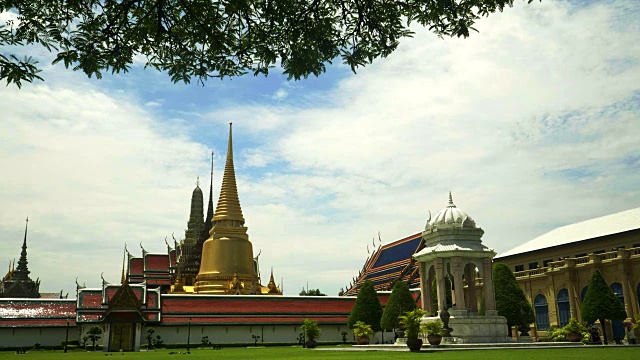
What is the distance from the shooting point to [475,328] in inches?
1259

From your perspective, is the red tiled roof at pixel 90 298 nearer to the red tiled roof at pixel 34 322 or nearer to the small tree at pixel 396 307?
the red tiled roof at pixel 34 322

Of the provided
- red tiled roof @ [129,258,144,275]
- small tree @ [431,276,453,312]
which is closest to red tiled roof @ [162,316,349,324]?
small tree @ [431,276,453,312]

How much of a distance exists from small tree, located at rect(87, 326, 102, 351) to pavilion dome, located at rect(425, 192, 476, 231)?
27378 millimetres

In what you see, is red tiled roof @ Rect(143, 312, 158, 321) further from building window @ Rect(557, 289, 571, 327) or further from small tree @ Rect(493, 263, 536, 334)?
building window @ Rect(557, 289, 571, 327)

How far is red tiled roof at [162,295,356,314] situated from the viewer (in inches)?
2031

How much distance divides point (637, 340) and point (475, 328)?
37.5 ft

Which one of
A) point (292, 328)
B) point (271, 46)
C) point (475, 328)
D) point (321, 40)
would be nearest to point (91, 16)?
point (271, 46)

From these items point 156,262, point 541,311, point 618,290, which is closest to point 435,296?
point 541,311

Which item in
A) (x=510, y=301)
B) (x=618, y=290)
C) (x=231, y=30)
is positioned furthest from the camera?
(x=618, y=290)

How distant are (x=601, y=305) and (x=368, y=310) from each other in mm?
16856

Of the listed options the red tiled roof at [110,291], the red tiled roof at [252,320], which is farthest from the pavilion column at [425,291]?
the red tiled roof at [110,291]

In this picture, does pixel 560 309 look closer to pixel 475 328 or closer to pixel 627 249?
pixel 627 249

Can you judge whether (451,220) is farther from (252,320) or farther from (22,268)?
(22,268)

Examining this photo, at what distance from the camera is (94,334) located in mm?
45750
